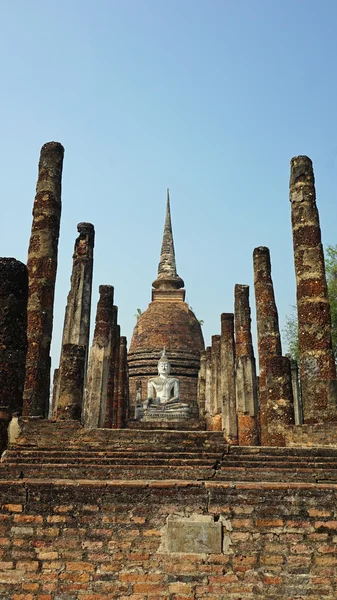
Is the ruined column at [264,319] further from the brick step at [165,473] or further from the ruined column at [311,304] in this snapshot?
the brick step at [165,473]

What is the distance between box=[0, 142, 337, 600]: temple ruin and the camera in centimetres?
402

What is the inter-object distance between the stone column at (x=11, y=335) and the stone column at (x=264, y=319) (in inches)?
250

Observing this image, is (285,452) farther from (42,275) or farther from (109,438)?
(42,275)

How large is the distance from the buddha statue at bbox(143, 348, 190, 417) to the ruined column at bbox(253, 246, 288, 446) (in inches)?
443

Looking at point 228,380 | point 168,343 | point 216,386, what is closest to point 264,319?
point 228,380

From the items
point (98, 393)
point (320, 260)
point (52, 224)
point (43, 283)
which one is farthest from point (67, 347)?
point (320, 260)

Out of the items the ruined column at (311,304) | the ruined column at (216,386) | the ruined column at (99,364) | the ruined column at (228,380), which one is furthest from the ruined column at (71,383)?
the ruined column at (216,386)

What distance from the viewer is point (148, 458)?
19.2ft

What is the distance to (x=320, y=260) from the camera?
9016mm

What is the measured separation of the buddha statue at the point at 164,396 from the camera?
22.8 meters

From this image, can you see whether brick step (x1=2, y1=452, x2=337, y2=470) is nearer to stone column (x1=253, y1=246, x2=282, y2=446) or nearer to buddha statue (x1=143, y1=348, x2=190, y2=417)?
stone column (x1=253, y1=246, x2=282, y2=446)

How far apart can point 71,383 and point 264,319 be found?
4600 mm

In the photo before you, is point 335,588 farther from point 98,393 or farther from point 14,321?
point 98,393

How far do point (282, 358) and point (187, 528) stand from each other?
24.3 ft
